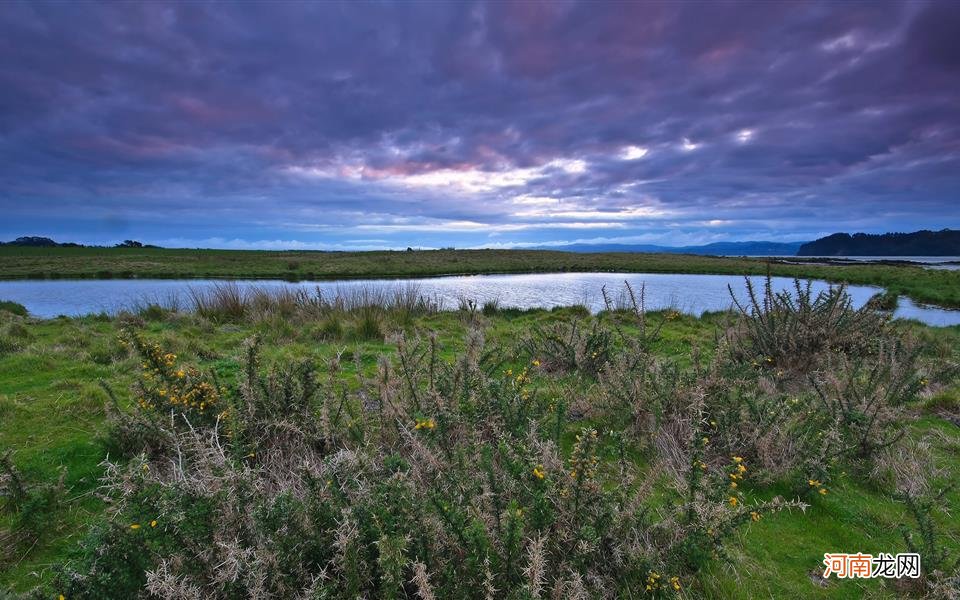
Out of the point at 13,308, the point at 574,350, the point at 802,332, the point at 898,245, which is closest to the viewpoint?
the point at 574,350

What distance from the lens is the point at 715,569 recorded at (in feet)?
8.58

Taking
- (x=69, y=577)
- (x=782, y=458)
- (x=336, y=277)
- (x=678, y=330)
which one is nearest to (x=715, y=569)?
(x=782, y=458)

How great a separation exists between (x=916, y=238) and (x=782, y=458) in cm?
22856

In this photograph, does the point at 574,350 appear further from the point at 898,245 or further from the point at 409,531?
the point at 898,245

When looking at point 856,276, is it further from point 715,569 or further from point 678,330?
point 715,569

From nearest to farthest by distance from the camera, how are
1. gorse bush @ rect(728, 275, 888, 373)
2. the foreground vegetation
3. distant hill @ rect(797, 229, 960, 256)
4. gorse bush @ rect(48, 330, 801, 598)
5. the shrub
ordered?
1. gorse bush @ rect(48, 330, 801, 598)
2. the foreground vegetation
3. the shrub
4. gorse bush @ rect(728, 275, 888, 373)
5. distant hill @ rect(797, 229, 960, 256)

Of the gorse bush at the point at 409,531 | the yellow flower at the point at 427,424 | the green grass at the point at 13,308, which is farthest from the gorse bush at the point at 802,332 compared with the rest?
the green grass at the point at 13,308

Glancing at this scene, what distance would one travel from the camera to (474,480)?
9.07 feet

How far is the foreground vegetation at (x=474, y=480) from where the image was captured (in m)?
2.25

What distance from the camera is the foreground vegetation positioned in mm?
2246

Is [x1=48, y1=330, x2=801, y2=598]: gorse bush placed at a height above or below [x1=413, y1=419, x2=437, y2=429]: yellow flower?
below

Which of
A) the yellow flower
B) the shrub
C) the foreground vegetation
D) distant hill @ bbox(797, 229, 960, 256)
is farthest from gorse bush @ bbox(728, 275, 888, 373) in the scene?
distant hill @ bbox(797, 229, 960, 256)

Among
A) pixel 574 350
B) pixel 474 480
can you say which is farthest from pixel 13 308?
pixel 474 480

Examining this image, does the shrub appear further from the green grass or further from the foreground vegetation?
the green grass
